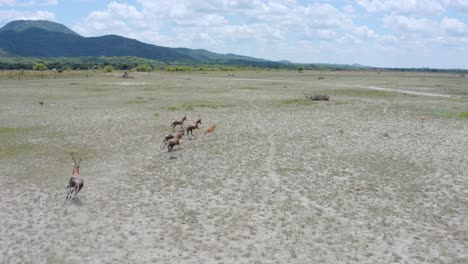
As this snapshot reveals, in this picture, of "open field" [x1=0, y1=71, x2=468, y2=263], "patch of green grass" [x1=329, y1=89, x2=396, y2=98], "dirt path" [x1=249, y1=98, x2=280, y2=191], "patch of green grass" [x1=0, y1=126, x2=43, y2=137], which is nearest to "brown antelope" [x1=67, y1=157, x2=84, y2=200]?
"open field" [x1=0, y1=71, x2=468, y2=263]

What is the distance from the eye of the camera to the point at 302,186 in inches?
655

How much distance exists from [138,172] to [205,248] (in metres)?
8.22

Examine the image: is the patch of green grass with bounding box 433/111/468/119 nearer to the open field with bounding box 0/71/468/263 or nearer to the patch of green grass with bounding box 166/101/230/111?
the open field with bounding box 0/71/468/263

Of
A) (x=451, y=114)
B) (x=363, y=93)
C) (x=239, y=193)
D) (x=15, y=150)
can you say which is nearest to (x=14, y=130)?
(x=15, y=150)

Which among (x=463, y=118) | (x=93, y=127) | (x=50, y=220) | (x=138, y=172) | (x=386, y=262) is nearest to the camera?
(x=386, y=262)

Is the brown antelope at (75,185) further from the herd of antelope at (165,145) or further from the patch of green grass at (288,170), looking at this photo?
the patch of green grass at (288,170)

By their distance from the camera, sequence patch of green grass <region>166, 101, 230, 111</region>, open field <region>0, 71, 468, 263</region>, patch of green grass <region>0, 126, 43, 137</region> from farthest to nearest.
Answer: patch of green grass <region>166, 101, 230, 111</region> → patch of green grass <region>0, 126, 43, 137</region> → open field <region>0, 71, 468, 263</region>

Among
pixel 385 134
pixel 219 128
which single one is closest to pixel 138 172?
pixel 219 128

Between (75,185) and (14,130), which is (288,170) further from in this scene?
(14,130)

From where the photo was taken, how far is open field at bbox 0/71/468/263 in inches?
450

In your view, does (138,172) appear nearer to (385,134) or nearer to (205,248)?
(205,248)

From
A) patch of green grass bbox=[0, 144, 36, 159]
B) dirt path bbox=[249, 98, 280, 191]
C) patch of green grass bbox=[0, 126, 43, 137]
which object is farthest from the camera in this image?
patch of green grass bbox=[0, 126, 43, 137]

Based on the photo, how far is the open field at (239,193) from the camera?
450 inches

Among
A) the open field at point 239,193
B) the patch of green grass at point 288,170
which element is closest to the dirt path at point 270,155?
the open field at point 239,193
